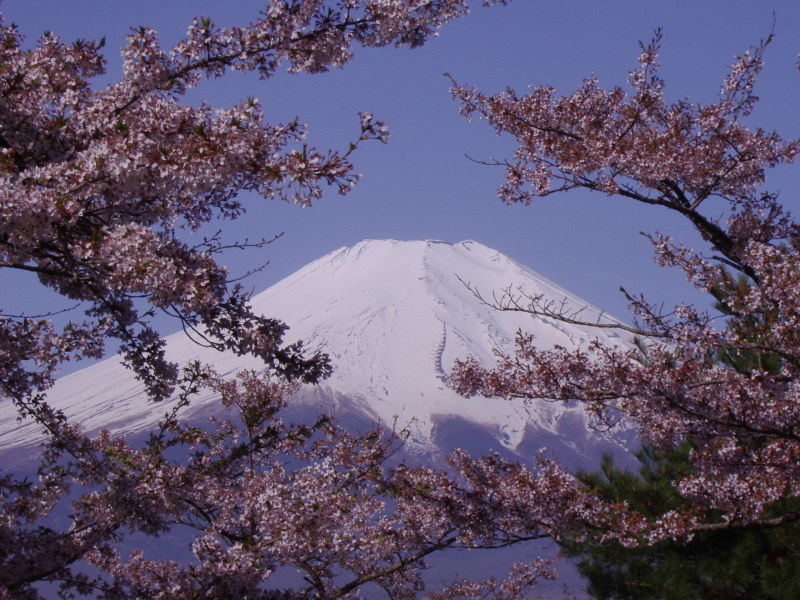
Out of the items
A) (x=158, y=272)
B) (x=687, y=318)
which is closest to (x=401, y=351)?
(x=687, y=318)

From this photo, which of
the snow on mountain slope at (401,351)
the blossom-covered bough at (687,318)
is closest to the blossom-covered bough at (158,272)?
the blossom-covered bough at (687,318)

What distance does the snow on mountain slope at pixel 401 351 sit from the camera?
88.6m

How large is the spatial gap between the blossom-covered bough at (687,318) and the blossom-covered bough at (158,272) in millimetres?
1238

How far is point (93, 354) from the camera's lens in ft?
17.2

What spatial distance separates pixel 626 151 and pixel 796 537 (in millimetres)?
5278

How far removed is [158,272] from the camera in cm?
314

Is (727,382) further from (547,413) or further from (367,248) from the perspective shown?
(367,248)

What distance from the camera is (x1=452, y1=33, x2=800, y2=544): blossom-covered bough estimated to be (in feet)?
16.0

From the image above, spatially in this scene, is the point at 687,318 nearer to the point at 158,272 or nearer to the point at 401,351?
the point at 158,272

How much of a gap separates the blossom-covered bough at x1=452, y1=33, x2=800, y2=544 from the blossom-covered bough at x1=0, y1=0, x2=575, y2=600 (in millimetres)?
1238

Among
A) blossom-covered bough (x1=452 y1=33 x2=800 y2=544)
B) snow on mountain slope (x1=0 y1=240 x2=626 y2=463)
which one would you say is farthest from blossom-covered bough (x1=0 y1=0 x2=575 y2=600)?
snow on mountain slope (x1=0 y1=240 x2=626 y2=463)

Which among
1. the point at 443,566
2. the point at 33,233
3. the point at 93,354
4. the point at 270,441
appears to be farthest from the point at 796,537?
the point at 443,566

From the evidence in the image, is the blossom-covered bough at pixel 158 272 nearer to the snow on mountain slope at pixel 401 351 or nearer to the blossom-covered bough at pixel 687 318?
the blossom-covered bough at pixel 687 318

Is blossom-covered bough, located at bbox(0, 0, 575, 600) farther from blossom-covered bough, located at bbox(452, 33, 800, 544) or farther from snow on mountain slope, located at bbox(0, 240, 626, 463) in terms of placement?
snow on mountain slope, located at bbox(0, 240, 626, 463)
